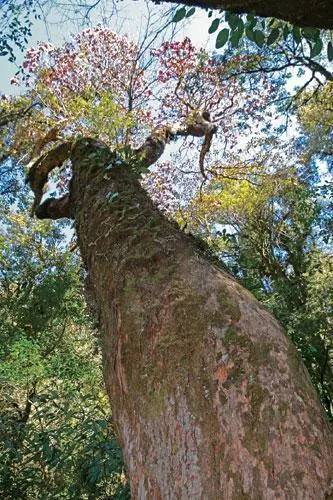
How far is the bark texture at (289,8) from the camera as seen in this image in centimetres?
152

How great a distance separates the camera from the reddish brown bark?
809 millimetres

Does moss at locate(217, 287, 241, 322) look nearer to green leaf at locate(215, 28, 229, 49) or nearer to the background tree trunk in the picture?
the background tree trunk

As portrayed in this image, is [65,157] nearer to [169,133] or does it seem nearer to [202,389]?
[169,133]

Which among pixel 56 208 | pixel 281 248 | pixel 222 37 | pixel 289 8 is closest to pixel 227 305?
pixel 289 8

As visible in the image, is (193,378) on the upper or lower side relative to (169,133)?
lower

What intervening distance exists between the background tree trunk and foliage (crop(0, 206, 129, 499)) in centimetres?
204

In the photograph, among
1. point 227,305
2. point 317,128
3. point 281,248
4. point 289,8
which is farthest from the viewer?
point 317,128

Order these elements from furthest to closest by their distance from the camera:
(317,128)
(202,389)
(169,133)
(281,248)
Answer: (317,128)
(281,248)
(169,133)
(202,389)

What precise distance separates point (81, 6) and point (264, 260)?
6075 millimetres

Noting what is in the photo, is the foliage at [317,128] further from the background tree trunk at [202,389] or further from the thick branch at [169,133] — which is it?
the background tree trunk at [202,389]

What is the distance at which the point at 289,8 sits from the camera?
5.05ft

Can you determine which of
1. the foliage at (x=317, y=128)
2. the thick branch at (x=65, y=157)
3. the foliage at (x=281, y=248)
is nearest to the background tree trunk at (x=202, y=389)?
the thick branch at (x=65, y=157)

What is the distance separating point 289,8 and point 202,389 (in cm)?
139

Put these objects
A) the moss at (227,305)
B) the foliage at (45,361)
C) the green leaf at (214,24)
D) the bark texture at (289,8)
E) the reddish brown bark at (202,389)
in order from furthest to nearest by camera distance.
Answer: the foliage at (45,361), the green leaf at (214,24), the bark texture at (289,8), the moss at (227,305), the reddish brown bark at (202,389)
